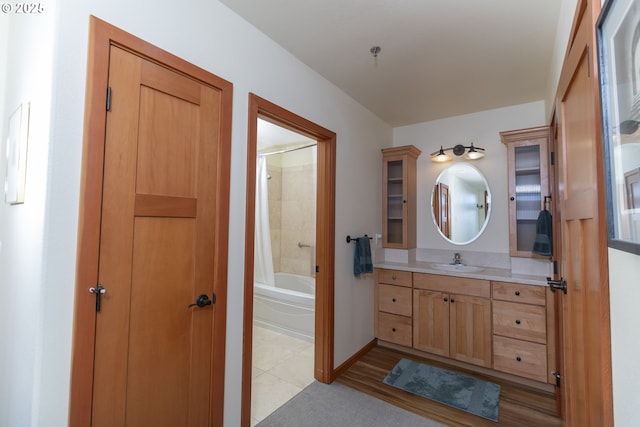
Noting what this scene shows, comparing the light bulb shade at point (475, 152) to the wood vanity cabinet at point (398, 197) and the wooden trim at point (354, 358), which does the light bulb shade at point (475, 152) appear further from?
the wooden trim at point (354, 358)

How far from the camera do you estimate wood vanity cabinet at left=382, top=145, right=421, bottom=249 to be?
10.7 feet

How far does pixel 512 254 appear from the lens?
2729 mm

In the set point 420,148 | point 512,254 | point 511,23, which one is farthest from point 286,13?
point 512,254

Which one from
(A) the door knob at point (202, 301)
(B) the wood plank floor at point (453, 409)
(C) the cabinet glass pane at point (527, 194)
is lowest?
(B) the wood plank floor at point (453, 409)

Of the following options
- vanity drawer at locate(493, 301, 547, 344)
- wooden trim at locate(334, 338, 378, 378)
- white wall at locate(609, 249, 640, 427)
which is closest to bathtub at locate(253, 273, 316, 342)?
wooden trim at locate(334, 338, 378, 378)

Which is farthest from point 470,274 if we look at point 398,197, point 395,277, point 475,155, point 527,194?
point 475,155

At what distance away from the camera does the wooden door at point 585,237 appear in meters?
0.81

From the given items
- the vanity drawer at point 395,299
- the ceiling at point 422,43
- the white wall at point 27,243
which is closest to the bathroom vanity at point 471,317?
the vanity drawer at point 395,299

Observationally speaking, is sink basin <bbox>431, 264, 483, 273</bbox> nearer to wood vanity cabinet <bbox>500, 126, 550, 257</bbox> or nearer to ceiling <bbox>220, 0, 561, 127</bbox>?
wood vanity cabinet <bbox>500, 126, 550, 257</bbox>

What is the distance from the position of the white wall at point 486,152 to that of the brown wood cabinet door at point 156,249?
2604 millimetres

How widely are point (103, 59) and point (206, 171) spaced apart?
1.99ft

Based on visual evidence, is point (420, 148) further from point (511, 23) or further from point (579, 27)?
point (579, 27)

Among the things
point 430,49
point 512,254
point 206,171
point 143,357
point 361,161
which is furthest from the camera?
point 361,161

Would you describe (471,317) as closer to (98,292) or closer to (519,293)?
(519,293)
